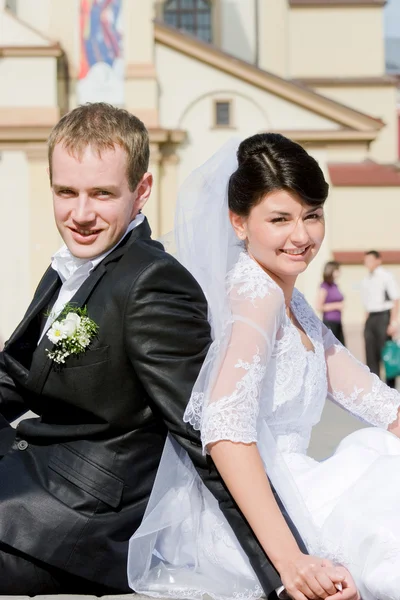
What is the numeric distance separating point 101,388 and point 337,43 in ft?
116

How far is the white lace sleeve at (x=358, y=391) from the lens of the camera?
11.7 feet

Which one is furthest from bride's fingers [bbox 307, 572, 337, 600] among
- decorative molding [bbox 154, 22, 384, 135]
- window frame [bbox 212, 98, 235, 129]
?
window frame [bbox 212, 98, 235, 129]

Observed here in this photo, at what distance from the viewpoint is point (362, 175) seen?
88.8 ft

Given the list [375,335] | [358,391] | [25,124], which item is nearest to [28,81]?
[25,124]

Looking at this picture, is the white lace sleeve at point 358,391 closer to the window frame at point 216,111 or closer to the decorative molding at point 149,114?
the decorative molding at point 149,114

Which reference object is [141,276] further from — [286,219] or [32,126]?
[32,126]

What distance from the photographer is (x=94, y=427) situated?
9.58ft

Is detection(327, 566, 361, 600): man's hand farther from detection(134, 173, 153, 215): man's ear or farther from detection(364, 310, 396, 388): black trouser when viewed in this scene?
detection(364, 310, 396, 388): black trouser

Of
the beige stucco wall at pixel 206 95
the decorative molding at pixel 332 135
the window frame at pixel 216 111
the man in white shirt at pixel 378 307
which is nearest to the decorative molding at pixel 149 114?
the beige stucco wall at pixel 206 95

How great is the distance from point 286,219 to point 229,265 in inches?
10.7

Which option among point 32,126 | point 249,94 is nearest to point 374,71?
point 249,94

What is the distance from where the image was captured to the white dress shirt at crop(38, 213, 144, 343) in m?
3.07

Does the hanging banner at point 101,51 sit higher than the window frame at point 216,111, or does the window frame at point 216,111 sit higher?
the hanging banner at point 101,51

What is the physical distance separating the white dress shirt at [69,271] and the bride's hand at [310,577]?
990mm
